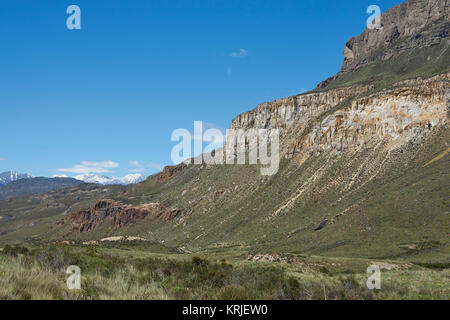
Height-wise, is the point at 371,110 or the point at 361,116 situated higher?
the point at 371,110

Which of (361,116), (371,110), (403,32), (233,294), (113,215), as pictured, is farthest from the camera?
(403,32)

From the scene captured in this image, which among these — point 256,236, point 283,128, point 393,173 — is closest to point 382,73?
point 283,128

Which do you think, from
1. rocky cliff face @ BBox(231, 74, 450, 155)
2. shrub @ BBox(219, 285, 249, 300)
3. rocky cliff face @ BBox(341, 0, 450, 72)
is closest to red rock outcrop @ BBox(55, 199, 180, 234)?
rocky cliff face @ BBox(231, 74, 450, 155)

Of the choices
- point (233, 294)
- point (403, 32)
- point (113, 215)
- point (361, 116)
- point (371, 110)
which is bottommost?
point (233, 294)

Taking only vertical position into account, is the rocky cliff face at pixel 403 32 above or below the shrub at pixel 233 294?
above

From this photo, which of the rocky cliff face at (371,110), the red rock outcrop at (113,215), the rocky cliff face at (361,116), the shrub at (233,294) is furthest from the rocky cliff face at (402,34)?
the shrub at (233,294)

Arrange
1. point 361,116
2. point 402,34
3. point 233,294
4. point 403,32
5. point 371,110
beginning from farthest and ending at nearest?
point 403,32 → point 402,34 → point 361,116 → point 371,110 → point 233,294

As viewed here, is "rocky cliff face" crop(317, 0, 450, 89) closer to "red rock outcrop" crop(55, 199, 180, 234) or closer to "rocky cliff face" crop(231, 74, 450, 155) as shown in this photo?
"rocky cliff face" crop(231, 74, 450, 155)

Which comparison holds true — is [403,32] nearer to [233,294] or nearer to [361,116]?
[361,116]

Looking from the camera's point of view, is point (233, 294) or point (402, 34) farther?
point (402, 34)

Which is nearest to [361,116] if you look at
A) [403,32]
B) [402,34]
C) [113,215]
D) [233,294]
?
[402,34]

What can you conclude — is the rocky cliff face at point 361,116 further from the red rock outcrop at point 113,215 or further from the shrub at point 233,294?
the shrub at point 233,294
